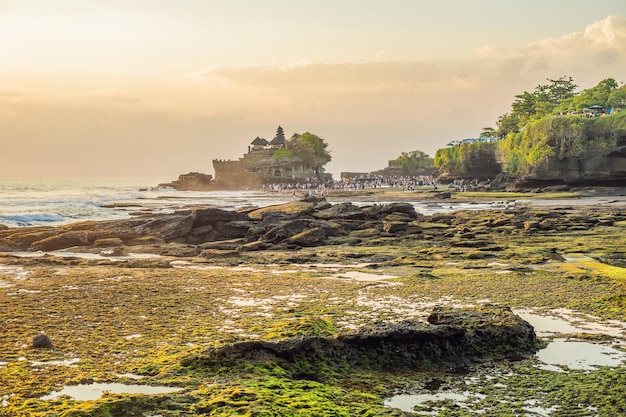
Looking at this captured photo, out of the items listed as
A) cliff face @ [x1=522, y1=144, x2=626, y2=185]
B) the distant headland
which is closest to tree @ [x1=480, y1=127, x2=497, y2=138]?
the distant headland

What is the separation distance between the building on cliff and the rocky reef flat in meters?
109

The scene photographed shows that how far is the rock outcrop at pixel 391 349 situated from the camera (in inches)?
281

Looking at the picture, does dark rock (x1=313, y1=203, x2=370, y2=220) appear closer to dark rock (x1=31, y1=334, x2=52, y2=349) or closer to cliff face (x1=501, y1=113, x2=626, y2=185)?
dark rock (x1=31, y1=334, x2=52, y2=349)

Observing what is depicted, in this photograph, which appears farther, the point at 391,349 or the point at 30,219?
the point at 30,219

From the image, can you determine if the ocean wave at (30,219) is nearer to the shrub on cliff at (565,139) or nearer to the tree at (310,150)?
the shrub on cliff at (565,139)

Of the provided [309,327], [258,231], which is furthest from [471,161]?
[309,327]

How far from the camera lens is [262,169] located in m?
132

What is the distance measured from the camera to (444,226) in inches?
1134

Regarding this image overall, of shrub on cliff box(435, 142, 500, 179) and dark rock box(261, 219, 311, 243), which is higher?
shrub on cliff box(435, 142, 500, 179)

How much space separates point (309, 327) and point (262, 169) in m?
125

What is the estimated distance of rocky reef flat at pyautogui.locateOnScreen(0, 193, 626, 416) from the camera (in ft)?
20.5

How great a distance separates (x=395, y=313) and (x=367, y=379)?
3.88m

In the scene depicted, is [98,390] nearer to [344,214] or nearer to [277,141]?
[344,214]

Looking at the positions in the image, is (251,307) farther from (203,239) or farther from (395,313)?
(203,239)
